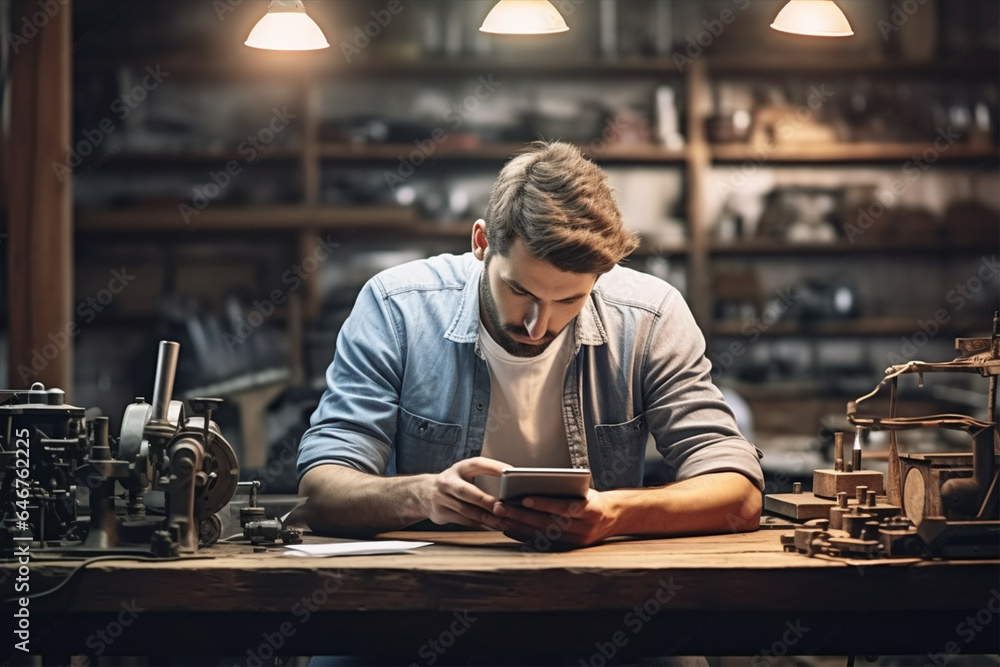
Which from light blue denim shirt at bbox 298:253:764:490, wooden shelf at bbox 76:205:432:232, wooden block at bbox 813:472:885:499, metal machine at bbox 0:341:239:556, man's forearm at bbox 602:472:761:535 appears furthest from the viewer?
wooden shelf at bbox 76:205:432:232

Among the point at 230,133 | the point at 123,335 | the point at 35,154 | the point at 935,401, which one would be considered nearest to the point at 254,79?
the point at 230,133

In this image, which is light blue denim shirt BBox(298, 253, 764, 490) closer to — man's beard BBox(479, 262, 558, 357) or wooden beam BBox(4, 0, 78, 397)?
man's beard BBox(479, 262, 558, 357)

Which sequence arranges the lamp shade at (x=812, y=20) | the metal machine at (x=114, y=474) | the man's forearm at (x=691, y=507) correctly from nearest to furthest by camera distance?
the metal machine at (x=114, y=474) < the man's forearm at (x=691, y=507) < the lamp shade at (x=812, y=20)

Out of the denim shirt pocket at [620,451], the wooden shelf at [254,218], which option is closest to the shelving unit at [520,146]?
the wooden shelf at [254,218]

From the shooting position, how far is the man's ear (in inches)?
94.7

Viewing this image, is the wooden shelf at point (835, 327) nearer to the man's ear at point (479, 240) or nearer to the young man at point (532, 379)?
the young man at point (532, 379)

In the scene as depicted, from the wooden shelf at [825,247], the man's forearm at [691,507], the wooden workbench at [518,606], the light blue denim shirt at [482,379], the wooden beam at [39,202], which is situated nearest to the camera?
the wooden workbench at [518,606]

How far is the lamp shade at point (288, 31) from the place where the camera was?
2943 mm

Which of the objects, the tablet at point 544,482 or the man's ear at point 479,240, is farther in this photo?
the man's ear at point 479,240

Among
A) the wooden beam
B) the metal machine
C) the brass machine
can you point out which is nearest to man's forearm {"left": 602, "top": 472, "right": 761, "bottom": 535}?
the brass machine

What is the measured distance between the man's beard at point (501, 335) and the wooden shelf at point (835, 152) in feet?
12.6

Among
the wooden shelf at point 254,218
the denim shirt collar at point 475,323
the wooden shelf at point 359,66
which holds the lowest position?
the denim shirt collar at point 475,323

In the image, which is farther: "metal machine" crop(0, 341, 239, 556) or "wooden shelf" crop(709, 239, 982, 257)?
"wooden shelf" crop(709, 239, 982, 257)

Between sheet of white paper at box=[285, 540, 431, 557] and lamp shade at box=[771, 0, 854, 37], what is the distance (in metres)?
1.58
